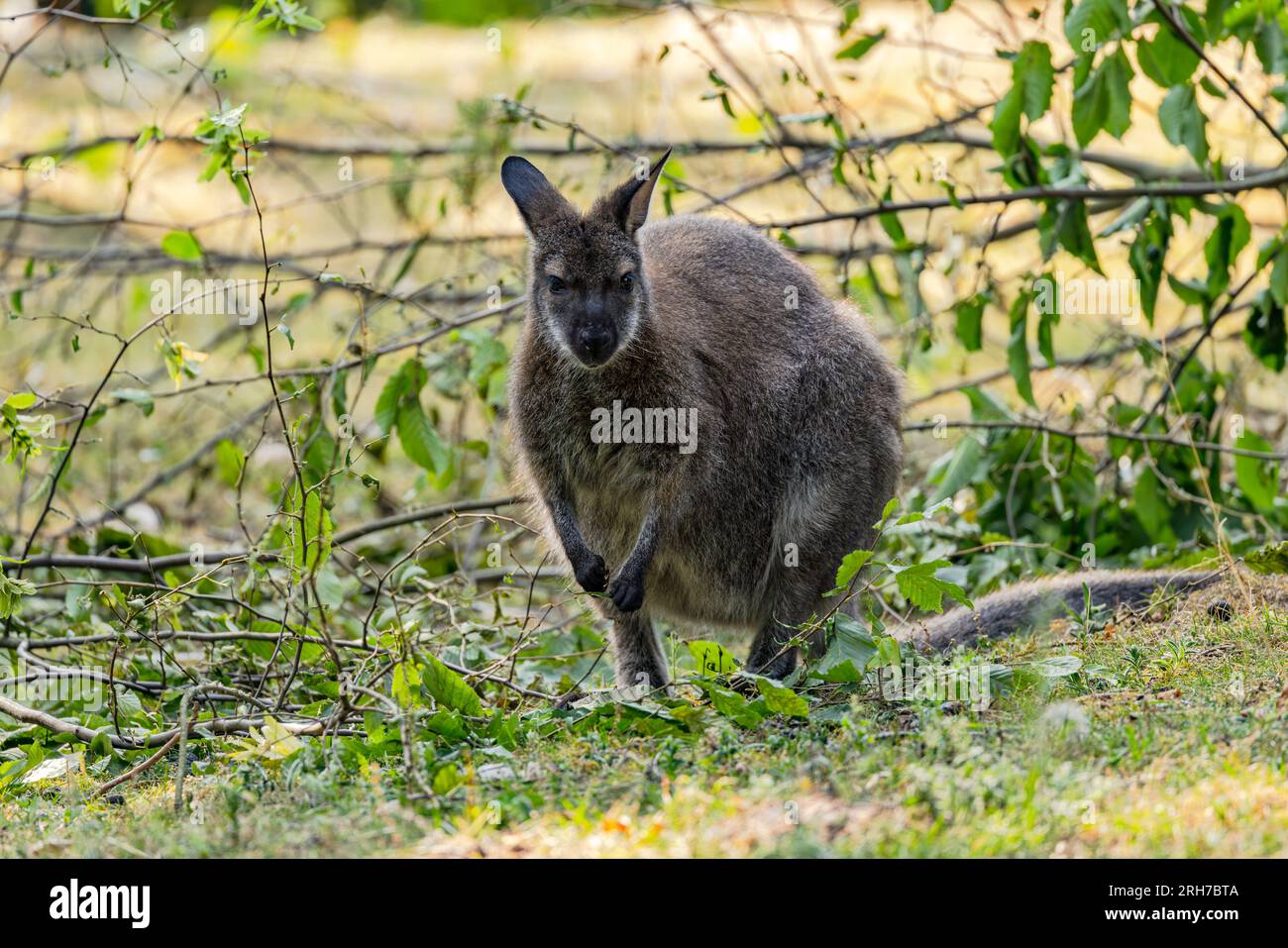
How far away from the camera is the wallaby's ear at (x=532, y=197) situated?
4.57 m

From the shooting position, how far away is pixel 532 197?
457 cm

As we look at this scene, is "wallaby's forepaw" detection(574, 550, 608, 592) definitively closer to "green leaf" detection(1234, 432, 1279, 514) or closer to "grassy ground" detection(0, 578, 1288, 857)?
"grassy ground" detection(0, 578, 1288, 857)

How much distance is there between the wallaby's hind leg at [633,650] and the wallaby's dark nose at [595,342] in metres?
1.04

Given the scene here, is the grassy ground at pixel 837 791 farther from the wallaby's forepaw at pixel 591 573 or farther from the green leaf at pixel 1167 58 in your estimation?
the green leaf at pixel 1167 58

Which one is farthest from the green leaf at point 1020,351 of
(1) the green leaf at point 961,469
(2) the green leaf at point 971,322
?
(1) the green leaf at point 961,469

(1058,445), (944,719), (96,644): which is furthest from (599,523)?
(1058,445)

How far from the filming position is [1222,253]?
5.68 meters

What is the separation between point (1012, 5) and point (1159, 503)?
31.6 feet

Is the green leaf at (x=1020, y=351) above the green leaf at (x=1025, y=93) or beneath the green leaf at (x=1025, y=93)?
beneath

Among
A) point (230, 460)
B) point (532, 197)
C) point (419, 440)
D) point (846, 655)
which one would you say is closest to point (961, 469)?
point (846, 655)

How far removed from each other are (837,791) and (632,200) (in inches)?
81.8

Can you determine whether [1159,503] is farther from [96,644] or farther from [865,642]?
[96,644]

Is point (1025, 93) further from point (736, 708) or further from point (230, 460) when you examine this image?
point (230, 460)
